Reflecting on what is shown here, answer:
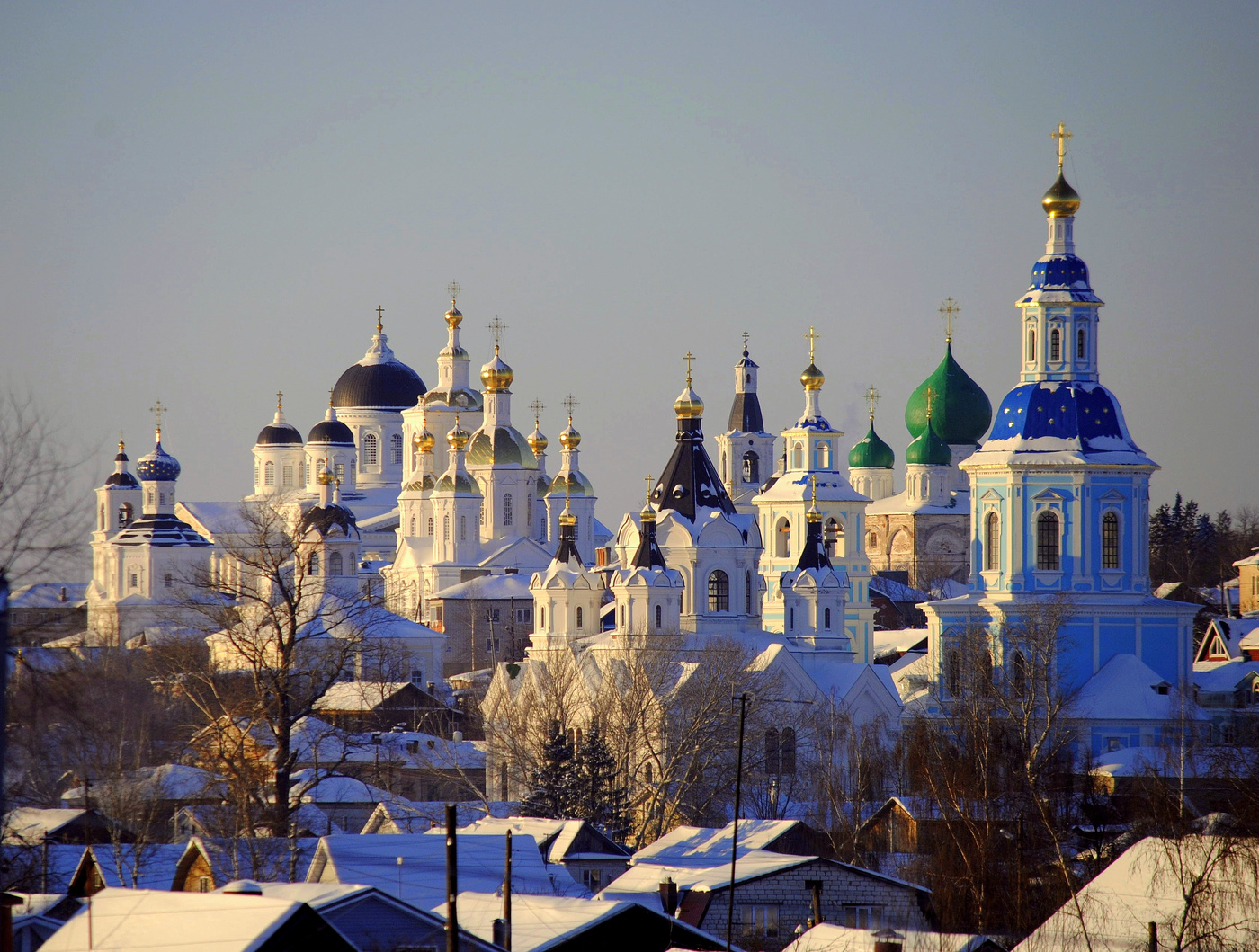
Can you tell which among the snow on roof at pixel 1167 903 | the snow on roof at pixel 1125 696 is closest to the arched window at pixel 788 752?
the snow on roof at pixel 1125 696

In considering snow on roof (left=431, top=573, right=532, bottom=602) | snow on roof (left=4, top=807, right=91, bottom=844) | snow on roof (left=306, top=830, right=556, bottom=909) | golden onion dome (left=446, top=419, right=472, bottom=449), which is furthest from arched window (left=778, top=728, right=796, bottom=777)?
golden onion dome (left=446, top=419, right=472, bottom=449)

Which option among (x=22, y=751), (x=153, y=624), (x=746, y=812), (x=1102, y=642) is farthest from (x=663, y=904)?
(x=153, y=624)

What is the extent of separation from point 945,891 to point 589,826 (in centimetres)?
548

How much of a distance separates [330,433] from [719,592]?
1551 inches

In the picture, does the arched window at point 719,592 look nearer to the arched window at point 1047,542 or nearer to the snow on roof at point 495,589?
the arched window at point 1047,542

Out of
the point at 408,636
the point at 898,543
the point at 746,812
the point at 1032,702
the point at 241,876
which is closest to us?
the point at 241,876

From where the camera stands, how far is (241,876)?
81.4ft

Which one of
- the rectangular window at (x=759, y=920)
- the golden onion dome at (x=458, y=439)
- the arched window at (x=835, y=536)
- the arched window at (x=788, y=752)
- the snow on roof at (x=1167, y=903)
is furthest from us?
the golden onion dome at (x=458, y=439)

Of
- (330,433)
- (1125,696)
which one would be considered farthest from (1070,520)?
(330,433)

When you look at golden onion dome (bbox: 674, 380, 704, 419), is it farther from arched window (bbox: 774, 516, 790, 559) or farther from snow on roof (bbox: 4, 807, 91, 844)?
snow on roof (bbox: 4, 807, 91, 844)

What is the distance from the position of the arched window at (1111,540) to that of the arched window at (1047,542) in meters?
0.93

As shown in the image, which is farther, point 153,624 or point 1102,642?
point 153,624

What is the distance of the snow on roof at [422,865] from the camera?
80.6 feet

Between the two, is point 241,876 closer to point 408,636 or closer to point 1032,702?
point 1032,702
